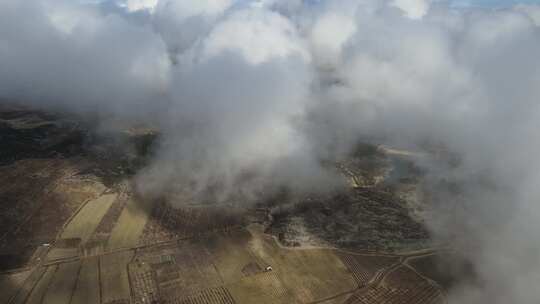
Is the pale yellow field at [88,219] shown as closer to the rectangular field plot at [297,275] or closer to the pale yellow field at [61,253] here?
the pale yellow field at [61,253]

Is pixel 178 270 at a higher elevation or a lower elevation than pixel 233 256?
lower

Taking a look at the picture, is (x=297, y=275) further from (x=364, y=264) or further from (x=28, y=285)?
(x=28, y=285)

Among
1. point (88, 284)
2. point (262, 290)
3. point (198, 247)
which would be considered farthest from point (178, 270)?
point (262, 290)

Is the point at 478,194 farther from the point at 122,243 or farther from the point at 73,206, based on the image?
the point at 73,206

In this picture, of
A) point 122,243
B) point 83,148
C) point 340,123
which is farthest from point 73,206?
point 340,123

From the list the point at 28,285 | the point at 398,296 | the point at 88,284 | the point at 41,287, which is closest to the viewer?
Result: the point at 41,287

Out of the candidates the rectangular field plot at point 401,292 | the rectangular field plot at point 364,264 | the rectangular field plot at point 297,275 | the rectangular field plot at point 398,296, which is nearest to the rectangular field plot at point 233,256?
the rectangular field plot at point 297,275

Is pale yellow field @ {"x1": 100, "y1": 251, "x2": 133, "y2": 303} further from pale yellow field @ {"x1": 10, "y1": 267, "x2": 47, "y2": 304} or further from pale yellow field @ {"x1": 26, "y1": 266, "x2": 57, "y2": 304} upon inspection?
pale yellow field @ {"x1": 10, "y1": 267, "x2": 47, "y2": 304}
